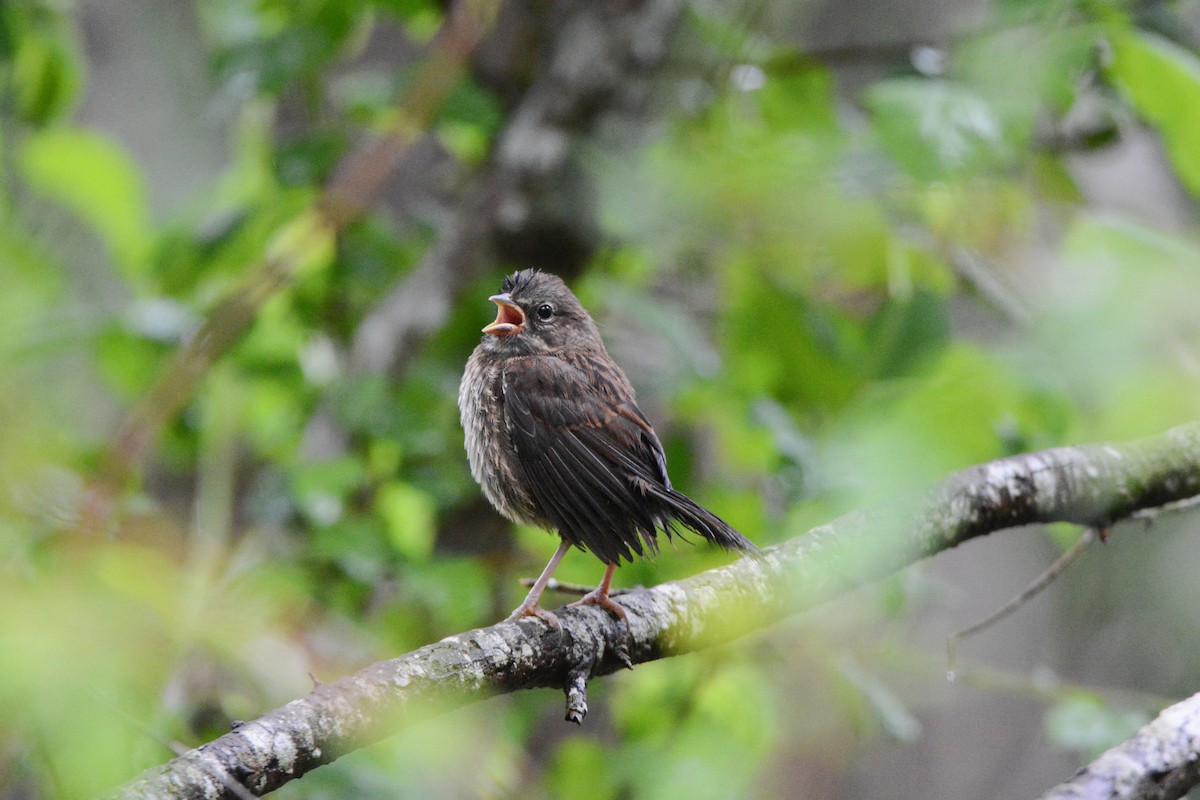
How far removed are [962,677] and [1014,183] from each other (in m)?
1.75

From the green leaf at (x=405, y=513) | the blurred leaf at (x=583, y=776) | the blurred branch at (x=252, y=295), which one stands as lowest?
the blurred leaf at (x=583, y=776)

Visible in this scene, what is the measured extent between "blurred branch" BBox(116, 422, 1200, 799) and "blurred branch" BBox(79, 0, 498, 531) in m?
0.50

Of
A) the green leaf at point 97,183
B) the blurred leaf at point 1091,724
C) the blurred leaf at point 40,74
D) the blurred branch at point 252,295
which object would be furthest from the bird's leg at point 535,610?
the blurred leaf at point 40,74

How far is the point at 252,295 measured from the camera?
7.95ft

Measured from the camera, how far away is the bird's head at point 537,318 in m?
2.85

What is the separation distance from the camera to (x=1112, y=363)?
2051mm

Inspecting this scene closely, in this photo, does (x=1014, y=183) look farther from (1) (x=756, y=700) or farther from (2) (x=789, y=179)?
(1) (x=756, y=700)

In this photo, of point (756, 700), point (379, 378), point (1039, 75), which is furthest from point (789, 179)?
point (756, 700)

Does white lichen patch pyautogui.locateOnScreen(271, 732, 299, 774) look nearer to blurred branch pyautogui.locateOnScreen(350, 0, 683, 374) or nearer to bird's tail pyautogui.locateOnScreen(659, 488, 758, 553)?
bird's tail pyautogui.locateOnScreen(659, 488, 758, 553)

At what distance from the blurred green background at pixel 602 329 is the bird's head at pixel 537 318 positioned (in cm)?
64

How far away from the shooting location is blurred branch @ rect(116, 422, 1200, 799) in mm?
1673

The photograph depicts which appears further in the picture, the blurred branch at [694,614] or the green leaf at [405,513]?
the green leaf at [405,513]

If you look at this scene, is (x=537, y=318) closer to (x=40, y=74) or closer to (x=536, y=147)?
(x=536, y=147)

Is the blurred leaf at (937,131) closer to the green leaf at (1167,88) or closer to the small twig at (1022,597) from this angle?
the green leaf at (1167,88)
